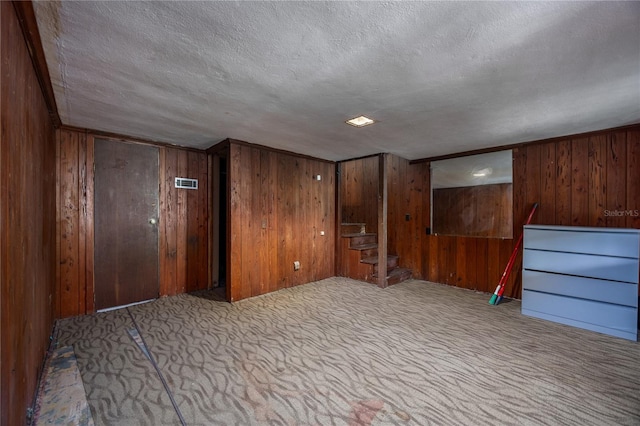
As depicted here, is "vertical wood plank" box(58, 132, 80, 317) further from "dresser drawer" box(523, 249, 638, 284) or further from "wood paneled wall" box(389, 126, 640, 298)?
"dresser drawer" box(523, 249, 638, 284)

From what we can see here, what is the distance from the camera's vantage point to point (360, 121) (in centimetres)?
273

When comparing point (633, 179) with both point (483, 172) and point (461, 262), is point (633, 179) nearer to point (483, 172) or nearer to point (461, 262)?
point (483, 172)

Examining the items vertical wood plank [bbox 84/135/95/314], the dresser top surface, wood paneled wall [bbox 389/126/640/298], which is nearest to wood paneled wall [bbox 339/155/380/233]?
wood paneled wall [bbox 389/126/640/298]

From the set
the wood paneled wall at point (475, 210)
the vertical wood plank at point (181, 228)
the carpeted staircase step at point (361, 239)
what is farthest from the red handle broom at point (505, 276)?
the vertical wood plank at point (181, 228)

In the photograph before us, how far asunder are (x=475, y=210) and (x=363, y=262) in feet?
6.53

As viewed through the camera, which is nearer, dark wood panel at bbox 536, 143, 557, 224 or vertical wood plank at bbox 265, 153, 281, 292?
dark wood panel at bbox 536, 143, 557, 224

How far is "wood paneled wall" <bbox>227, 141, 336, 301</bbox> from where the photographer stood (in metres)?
3.54

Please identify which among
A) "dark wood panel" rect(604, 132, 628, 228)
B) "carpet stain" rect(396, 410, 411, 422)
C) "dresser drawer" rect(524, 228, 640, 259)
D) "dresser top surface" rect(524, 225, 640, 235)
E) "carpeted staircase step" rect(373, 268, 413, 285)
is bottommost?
"carpet stain" rect(396, 410, 411, 422)

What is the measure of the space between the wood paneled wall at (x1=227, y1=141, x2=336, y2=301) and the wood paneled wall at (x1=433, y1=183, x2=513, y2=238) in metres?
1.94

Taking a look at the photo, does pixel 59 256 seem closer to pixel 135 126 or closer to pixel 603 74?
pixel 135 126

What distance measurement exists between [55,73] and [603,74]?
3.83 m

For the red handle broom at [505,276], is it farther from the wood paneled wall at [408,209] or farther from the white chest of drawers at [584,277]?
the wood paneled wall at [408,209]

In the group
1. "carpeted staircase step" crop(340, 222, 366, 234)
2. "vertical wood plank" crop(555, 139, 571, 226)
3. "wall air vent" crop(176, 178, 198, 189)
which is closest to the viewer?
"vertical wood plank" crop(555, 139, 571, 226)

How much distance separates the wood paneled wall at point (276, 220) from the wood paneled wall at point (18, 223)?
6.26 feet
